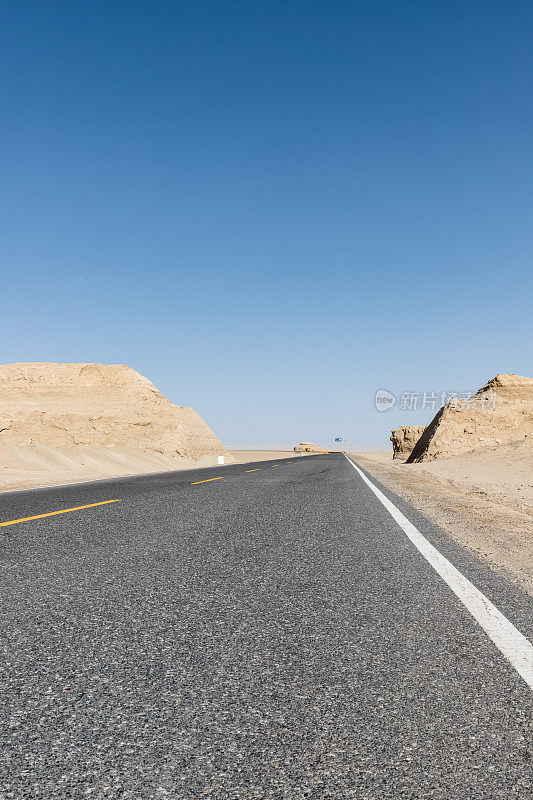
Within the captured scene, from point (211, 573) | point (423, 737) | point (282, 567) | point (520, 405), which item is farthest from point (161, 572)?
point (520, 405)

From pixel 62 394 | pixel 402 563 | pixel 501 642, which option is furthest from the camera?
pixel 62 394

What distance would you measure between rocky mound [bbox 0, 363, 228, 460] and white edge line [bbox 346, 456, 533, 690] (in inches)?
1052

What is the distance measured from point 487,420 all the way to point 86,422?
2608 centimetres

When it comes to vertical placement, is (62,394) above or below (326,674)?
above

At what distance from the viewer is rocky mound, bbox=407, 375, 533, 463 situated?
38000 millimetres

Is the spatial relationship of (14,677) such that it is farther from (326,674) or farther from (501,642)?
(501,642)

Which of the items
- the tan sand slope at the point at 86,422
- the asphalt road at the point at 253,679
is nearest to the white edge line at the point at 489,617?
the asphalt road at the point at 253,679

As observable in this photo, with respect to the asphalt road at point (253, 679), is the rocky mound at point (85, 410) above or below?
above

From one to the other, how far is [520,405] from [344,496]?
102 feet

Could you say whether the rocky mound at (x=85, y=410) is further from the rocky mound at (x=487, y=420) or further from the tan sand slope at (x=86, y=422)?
the rocky mound at (x=487, y=420)

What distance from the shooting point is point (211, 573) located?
4949mm

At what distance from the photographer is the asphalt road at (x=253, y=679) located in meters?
2.00

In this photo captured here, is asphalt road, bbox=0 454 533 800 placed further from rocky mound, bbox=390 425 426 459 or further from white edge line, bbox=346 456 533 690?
rocky mound, bbox=390 425 426 459

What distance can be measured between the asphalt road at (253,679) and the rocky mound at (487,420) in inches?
1354
